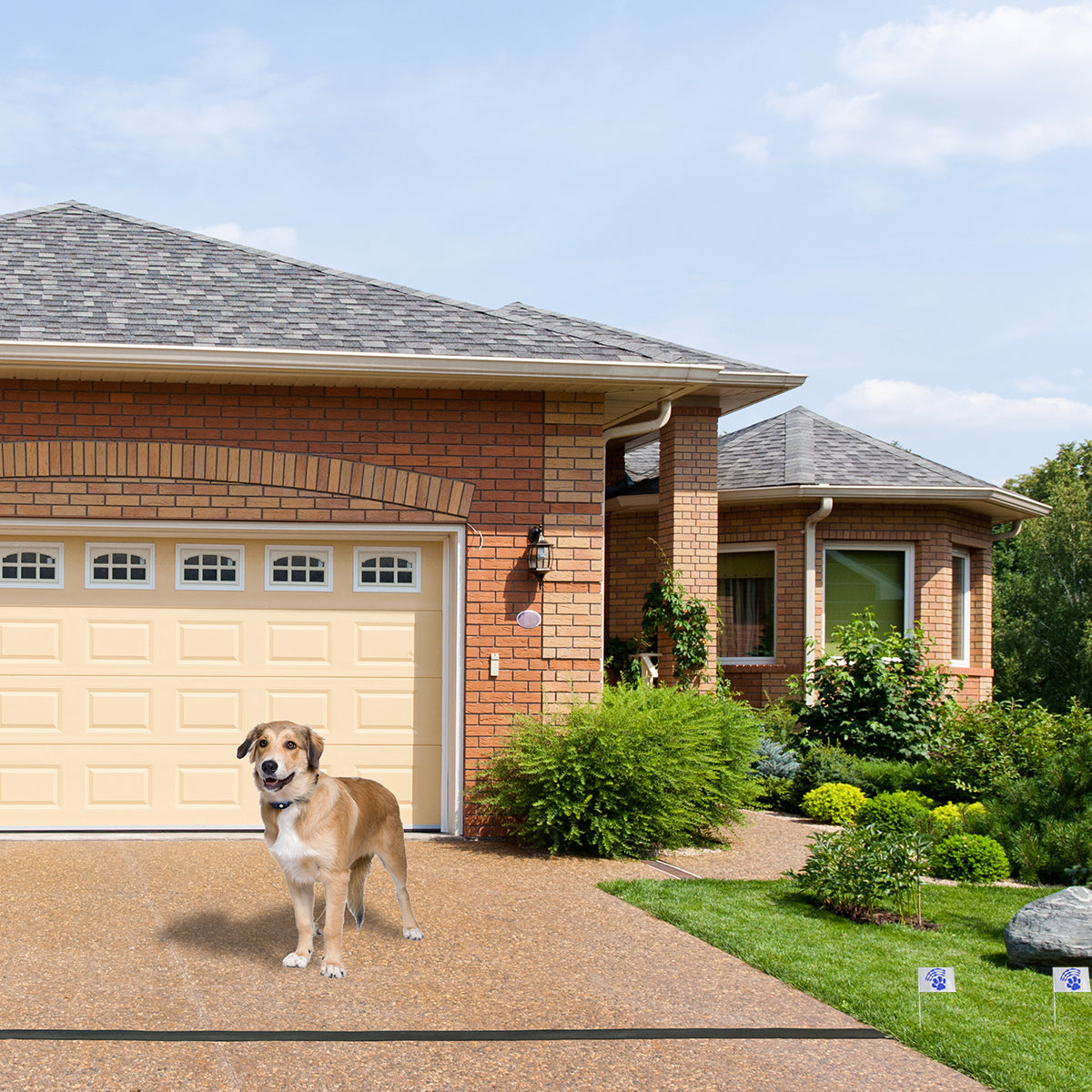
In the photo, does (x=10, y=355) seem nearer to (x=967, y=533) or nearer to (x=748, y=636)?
(x=748, y=636)

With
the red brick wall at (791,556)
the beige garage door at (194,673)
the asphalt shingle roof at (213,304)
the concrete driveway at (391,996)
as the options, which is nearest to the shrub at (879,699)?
the red brick wall at (791,556)

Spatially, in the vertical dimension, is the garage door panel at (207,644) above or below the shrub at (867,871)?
above

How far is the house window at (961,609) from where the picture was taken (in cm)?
1526

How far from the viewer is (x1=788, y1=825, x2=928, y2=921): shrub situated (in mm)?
6980

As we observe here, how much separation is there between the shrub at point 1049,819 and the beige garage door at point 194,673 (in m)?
→ 4.42

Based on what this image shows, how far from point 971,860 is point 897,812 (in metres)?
1.00

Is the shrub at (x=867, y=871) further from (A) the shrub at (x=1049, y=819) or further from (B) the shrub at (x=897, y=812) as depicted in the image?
(B) the shrub at (x=897, y=812)

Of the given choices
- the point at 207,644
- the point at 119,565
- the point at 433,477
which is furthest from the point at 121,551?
the point at 433,477

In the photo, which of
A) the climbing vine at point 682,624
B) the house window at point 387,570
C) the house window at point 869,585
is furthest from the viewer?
the house window at point 869,585

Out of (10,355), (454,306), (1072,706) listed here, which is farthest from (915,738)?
(10,355)

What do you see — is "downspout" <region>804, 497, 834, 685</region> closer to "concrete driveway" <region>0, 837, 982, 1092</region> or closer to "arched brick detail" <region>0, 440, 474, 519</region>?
"arched brick detail" <region>0, 440, 474, 519</region>

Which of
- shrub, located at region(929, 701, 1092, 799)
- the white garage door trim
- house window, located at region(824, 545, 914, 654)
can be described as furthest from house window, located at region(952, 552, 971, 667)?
the white garage door trim

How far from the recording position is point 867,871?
700 centimetres

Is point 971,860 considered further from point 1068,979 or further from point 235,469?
point 235,469
